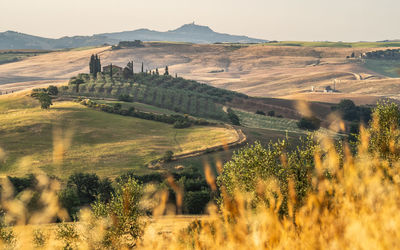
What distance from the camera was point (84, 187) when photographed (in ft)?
175

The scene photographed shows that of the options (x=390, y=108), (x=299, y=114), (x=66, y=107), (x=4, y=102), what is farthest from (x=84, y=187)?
(x=299, y=114)

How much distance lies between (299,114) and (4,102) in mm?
85017

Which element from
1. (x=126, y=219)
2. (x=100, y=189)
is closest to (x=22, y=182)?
(x=100, y=189)

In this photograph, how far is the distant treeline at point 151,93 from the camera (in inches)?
4852

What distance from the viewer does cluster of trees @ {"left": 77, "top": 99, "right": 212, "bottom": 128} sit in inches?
3576

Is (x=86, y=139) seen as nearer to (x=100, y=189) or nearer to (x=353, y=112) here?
(x=100, y=189)

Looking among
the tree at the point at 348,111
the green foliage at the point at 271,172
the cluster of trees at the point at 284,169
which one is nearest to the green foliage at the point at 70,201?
the cluster of trees at the point at 284,169

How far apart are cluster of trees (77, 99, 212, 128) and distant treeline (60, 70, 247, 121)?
1760 centimetres

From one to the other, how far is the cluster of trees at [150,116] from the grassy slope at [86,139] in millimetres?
2386

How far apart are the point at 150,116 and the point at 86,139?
68.8 ft

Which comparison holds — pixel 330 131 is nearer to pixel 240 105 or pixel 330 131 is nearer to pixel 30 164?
pixel 240 105

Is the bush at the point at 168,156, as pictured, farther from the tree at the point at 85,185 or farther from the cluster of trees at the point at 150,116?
the cluster of trees at the point at 150,116

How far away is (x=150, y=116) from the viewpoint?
9456 centimetres

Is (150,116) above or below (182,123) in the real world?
above
